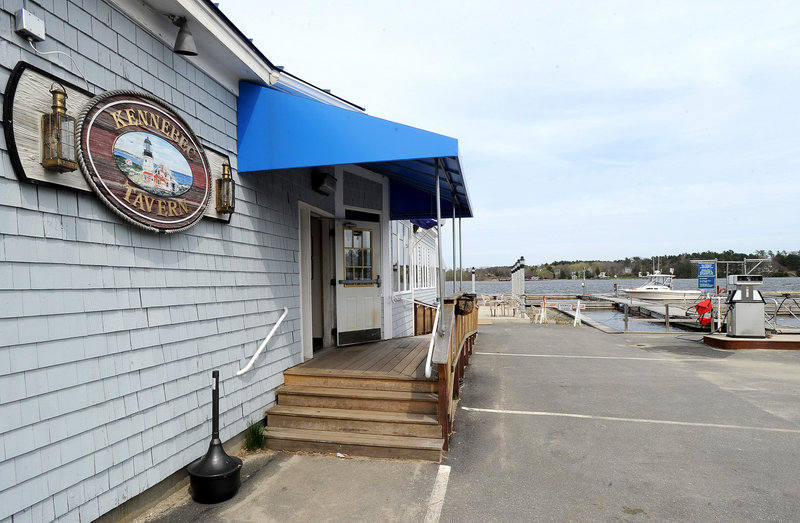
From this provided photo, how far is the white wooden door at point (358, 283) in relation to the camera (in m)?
6.99

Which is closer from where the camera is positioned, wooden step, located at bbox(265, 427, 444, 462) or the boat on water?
wooden step, located at bbox(265, 427, 444, 462)

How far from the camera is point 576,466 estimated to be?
13.4 feet

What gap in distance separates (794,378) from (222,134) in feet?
29.6

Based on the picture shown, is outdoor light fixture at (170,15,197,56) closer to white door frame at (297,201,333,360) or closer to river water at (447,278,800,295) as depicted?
white door frame at (297,201,333,360)

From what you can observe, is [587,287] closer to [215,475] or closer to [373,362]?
[373,362]

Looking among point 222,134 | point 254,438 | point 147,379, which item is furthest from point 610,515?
point 222,134

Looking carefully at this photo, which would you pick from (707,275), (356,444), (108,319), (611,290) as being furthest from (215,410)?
(611,290)

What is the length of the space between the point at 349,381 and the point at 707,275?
13543 mm

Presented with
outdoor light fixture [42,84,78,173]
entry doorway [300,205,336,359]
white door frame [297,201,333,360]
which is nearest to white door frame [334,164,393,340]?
entry doorway [300,205,336,359]

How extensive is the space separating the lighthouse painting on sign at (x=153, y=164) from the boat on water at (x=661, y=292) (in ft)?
118

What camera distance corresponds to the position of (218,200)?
412 centimetres

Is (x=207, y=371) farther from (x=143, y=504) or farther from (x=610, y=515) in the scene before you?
(x=610, y=515)

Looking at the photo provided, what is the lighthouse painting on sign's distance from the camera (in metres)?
3.11

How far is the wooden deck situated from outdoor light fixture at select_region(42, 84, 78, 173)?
10.6 ft
